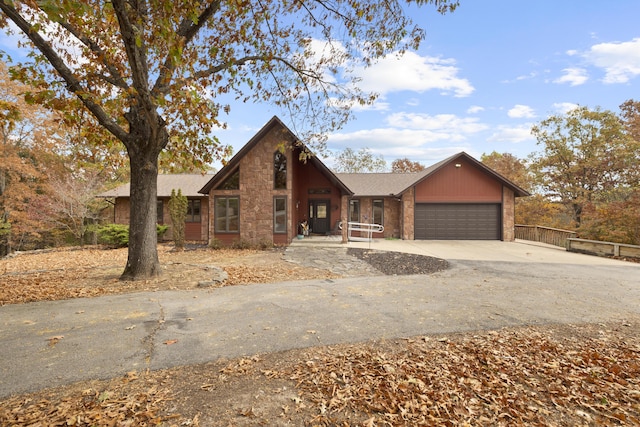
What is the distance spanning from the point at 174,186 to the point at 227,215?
8548 millimetres

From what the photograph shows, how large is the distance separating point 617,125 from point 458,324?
23656 millimetres

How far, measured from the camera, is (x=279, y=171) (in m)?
16.0

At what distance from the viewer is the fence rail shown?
17031 millimetres

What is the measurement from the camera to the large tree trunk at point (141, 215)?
7664 mm

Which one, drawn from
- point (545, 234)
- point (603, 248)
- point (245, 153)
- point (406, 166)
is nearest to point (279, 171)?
point (245, 153)

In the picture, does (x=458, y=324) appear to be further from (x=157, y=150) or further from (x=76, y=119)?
(x=76, y=119)

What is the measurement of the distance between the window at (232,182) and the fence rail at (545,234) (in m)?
17.7

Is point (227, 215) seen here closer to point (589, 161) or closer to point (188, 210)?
point (188, 210)

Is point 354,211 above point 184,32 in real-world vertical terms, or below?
below

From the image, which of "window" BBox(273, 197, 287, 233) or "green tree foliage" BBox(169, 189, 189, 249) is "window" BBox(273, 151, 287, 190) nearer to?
"window" BBox(273, 197, 287, 233)

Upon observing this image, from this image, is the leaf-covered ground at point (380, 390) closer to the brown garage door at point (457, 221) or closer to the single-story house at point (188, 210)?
the brown garage door at point (457, 221)

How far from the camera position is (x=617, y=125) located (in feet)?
64.3

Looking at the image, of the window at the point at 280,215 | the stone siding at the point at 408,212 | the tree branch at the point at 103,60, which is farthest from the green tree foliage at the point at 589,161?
the tree branch at the point at 103,60

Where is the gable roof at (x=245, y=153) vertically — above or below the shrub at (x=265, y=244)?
above
